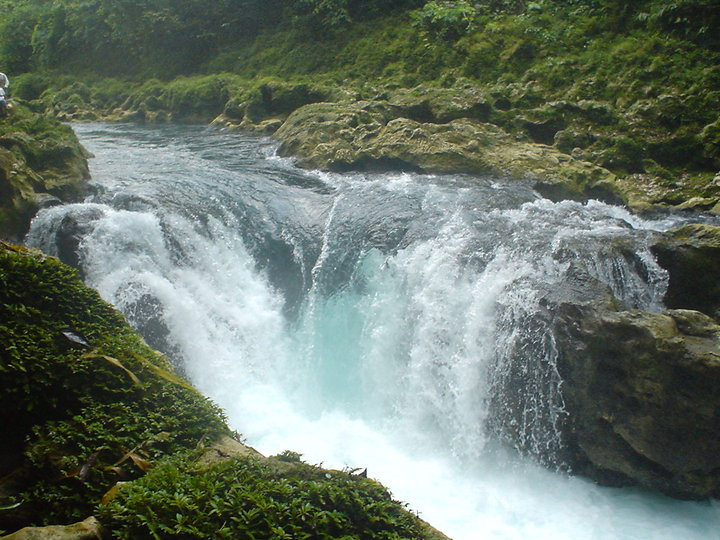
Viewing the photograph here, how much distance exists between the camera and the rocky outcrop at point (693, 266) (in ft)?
26.7

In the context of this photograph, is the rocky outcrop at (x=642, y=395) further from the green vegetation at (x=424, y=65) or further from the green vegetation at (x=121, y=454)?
the green vegetation at (x=424, y=65)

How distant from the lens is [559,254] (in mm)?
8453

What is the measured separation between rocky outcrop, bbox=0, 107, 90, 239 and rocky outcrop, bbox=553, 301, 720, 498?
30.4 ft

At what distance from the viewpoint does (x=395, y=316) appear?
361 inches

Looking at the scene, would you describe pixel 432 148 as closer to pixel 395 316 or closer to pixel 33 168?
pixel 395 316

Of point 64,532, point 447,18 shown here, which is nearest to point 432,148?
point 447,18

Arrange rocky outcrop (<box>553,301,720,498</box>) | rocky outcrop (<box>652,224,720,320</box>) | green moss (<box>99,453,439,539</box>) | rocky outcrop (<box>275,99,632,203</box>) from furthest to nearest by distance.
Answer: rocky outcrop (<box>275,99,632,203</box>) → rocky outcrop (<box>652,224,720,320</box>) → rocky outcrop (<box>553,301,720,498</box>) → green moss (<box>99,453,439,539</box>)

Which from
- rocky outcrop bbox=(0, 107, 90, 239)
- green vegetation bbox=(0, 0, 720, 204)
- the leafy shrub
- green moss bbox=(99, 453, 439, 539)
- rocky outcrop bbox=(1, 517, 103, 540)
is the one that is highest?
the leafy shrub

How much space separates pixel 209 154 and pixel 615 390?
12972mm

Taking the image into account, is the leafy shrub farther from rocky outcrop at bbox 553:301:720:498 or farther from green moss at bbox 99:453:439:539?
green moss at bbox 99:453:439:539

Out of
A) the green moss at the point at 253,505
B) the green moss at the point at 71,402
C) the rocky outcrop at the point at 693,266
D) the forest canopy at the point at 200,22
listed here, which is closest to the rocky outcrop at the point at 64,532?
the green moss at the point at 253,505

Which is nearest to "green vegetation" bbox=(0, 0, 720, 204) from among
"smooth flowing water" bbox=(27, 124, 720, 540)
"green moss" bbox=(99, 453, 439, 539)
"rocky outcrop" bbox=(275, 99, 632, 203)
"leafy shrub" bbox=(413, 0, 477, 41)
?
"leafy shrub" bbox=(413, 0, 477, 41)

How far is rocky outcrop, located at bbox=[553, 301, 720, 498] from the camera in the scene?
6.67 m

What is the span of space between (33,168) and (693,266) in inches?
489
